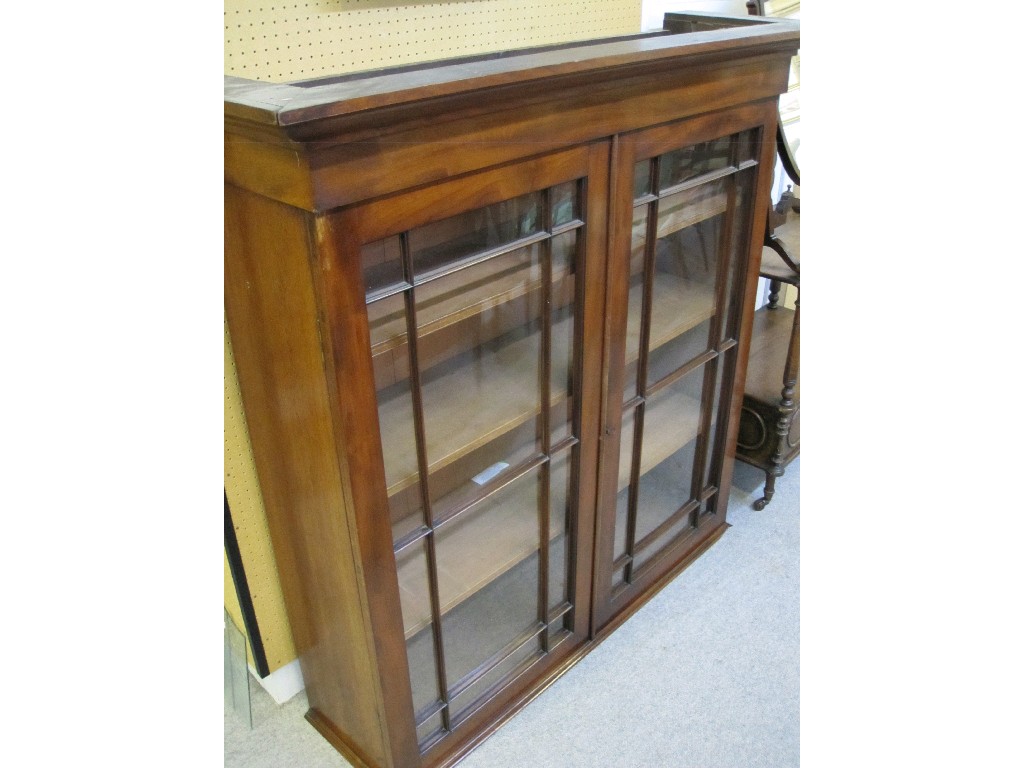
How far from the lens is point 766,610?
193 centimetres

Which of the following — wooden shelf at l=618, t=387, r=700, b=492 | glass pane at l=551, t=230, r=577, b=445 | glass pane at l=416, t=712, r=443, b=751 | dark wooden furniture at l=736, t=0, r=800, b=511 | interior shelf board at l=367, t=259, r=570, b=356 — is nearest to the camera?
interior shelf board at l=367, t=259, r=570, b=356

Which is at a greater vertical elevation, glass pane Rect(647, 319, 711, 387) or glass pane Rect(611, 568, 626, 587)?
glass pane Rect(647, 319, 711, 387)

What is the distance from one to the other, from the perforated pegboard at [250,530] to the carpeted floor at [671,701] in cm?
18

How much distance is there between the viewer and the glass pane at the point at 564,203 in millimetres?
1229

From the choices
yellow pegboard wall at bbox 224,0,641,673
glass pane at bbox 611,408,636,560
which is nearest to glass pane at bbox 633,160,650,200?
yellow pegboard wall at bbox 224,0,641,673

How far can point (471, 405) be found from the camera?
1326 mm

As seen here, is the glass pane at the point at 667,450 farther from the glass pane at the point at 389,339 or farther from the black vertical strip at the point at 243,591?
the black vertical strip at the point at 243,591

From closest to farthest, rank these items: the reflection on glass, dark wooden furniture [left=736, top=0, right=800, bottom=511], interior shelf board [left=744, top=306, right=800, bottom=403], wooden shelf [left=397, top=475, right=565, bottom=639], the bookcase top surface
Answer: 1. the bookcase top surface
2. wooden shelf [left=397, top=475, right=565, bottom=639]
3. the reflection on glass
4. dark wooden furniture [left=736, top=0, right=800, bottom=511]
5. interior shelf board [left=744, top=306, right=800, bottom=403]

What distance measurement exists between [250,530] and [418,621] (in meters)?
0.36

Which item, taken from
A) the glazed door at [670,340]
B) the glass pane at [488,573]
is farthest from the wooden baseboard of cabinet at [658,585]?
the glass pane at [488,573]

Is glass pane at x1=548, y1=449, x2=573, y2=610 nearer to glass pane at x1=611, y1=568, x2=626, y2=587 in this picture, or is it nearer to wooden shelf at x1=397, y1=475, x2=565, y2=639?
wooden shelf at x1=397, y1=475, x2=565, y2=639

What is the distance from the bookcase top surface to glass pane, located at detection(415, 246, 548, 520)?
0.28 metres

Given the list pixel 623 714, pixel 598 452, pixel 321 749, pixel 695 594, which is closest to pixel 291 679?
pixel 321 749

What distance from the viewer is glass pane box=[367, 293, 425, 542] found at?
1.08m
